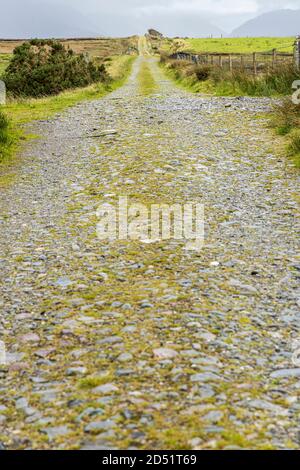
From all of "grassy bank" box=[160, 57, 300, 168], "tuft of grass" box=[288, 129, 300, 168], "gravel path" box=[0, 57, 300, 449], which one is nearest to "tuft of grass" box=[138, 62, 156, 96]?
"grassy bank" box=[160, 57, 300, 168]

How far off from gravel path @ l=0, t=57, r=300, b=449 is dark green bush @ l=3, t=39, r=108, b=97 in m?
27.1

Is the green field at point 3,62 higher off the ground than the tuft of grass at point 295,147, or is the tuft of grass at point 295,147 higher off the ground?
the green field at point 3,62

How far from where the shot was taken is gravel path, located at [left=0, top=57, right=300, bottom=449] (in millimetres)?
3541

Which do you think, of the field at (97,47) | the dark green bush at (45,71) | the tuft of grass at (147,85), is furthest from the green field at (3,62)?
the tuft of grass at (147,85)

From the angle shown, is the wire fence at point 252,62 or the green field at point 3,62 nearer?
the wire fence at point 252,62

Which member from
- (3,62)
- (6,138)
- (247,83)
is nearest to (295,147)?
(6,138)

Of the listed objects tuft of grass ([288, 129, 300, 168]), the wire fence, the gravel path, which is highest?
the wire fence

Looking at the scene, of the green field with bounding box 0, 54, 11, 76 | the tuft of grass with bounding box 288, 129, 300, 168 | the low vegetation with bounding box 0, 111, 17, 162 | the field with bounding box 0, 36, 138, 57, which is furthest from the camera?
the field with bounding box 0, 36, 138, 57

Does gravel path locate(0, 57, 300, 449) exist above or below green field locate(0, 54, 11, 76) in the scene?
below

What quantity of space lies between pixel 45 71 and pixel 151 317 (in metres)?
34.2

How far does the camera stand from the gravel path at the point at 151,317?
3.54 m

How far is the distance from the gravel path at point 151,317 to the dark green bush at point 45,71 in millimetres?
27066

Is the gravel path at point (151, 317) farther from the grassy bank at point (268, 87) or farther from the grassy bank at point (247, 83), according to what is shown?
the grassy bank at point (247, 83)

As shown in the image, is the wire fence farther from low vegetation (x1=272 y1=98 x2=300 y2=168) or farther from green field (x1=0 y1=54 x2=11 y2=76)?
green field (x1=0 y1=54 x2=11 y2=76)
